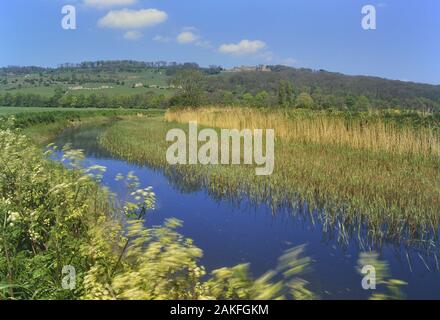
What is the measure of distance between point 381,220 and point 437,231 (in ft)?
2.85

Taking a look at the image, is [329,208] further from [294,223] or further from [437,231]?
[437,231]

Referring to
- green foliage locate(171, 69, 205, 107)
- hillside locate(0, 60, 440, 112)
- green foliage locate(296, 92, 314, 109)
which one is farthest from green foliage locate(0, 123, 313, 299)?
green foliage locate(171, 69, 205, 107)

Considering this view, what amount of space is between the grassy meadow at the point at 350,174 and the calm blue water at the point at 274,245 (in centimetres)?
44

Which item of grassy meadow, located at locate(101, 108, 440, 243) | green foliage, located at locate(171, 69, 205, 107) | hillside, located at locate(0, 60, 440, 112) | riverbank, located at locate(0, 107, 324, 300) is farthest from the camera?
green foliage, located at locate(171, 69, 205, 107)

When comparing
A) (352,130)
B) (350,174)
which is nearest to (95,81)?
(352,130)

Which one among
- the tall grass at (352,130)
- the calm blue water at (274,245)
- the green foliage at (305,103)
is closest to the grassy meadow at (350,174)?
the tall grass at (352,130)

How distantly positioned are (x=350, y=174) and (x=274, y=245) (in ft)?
11.8

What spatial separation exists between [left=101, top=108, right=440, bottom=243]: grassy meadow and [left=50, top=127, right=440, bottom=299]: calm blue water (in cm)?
44

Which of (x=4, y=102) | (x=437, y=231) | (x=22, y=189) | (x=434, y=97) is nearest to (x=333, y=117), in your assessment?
(x=434, y=97)

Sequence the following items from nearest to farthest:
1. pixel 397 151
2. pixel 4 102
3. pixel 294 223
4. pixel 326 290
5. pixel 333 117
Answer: pixel 326 290 → pixel 294 223 → pixel 397 151 → pixel 333 117 → pixel 4 102

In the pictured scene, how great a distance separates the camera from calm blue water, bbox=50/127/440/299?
17.5 ft

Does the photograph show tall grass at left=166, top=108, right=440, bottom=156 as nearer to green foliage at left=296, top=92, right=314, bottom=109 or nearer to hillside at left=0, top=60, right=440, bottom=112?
hillside at left=0, top=60, right=440, bottom=112

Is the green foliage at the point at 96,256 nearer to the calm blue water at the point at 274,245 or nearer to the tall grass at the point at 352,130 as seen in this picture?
the calm blue water at the point at 274,245

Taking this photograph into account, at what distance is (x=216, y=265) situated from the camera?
237 inches
